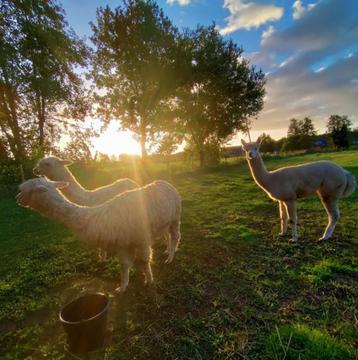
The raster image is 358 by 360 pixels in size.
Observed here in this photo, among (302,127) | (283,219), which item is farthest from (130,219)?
(302,127)

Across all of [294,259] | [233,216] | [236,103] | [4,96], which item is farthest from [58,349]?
[236,103]

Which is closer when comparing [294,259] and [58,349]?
[58,349]

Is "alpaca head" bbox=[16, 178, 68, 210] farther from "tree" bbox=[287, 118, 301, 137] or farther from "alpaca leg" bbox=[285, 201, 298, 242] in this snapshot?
"tree" bbox=[287, 118, 301, 137]

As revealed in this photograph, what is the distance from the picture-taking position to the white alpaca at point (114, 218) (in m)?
3.62

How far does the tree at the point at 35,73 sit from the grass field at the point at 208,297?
1461 cm

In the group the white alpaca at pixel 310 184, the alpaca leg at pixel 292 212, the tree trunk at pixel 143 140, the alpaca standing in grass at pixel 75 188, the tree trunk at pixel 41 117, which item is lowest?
the alpaca leg at pixel 292 212

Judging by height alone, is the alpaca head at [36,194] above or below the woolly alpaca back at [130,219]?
above

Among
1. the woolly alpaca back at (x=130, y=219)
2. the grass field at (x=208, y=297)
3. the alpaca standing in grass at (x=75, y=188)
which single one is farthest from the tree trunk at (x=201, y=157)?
the woolly alpaca back at (x=130, y=219)

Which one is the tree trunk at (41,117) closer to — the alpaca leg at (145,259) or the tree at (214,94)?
the tree at (214,94)

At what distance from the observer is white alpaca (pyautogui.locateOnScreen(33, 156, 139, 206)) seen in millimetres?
5480

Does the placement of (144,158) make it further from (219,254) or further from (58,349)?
(58,349)

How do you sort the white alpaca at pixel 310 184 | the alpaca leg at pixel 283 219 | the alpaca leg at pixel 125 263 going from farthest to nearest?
the alpaca leg at pixel 283 219 → the white alpaca at pixel 310 184 → the alpaca leg at pixel 125 263

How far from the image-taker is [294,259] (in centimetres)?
511

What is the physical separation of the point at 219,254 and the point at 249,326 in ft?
7.58
